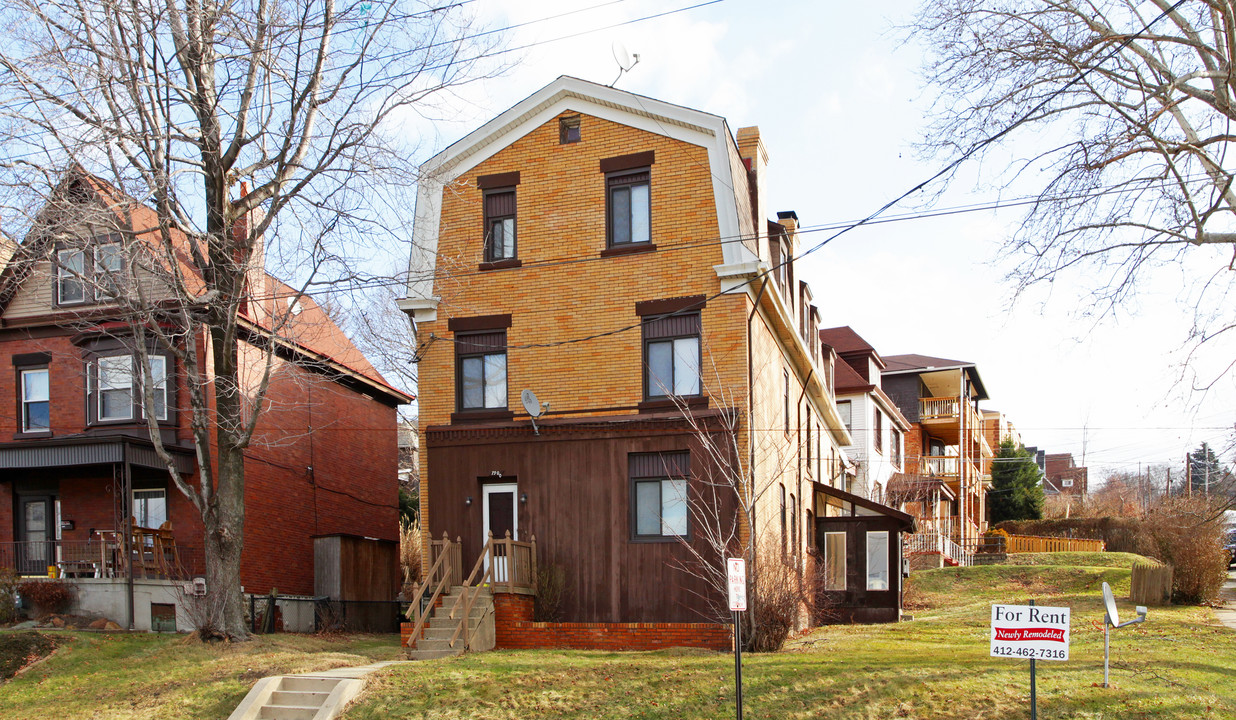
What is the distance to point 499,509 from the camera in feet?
73.6

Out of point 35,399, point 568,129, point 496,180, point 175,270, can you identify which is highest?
point 568,129

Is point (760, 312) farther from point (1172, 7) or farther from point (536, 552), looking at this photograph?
point (1172, 7)

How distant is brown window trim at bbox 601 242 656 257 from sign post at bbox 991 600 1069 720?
36.7 ft

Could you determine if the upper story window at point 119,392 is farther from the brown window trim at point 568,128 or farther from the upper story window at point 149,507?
the brown window trim at point 568,128

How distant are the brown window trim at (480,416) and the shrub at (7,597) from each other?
9.71m

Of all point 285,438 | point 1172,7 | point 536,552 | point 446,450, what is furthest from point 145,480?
point 1172,7

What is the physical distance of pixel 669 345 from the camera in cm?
2172

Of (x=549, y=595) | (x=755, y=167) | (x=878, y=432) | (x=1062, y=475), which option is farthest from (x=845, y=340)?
(x=1062, y=475)

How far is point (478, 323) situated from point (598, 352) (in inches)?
104

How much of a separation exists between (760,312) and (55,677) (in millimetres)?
13794

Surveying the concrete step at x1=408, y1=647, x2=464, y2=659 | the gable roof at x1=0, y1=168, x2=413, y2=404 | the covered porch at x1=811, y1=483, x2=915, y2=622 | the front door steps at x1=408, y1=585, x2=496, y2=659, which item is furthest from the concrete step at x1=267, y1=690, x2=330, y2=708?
the covered porch at x1=811, y1=483, x2=915, y2=622

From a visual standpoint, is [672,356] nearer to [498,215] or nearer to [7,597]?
[498,215]

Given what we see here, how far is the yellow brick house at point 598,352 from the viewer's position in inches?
827

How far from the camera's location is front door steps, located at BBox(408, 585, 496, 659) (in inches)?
749
